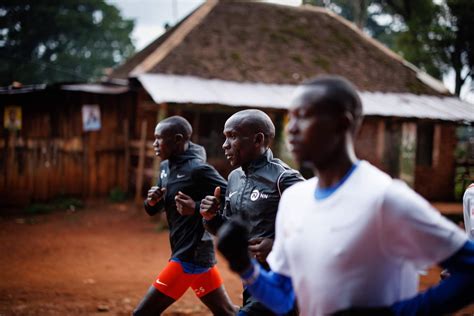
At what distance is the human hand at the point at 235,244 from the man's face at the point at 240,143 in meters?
1.36

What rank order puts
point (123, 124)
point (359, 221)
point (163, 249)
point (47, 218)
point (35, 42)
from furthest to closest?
point (35, 42) → point (123, 124) → point (47, 218) → point (163, 249) → point (359, 221)

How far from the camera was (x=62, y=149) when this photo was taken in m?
10.5

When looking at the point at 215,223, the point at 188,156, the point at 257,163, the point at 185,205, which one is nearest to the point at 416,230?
the point at 257,163

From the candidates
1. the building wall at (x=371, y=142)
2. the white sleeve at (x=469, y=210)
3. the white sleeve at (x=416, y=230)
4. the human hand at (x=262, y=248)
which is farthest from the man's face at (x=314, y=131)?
the building wall at (x=371, y=142)

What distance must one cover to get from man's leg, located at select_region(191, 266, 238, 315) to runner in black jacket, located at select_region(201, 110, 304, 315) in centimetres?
70

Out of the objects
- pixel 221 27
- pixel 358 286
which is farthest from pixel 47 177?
pixel 358 286

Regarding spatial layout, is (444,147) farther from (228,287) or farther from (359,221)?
(359,221)

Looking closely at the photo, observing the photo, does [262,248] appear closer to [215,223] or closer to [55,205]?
[215,223]

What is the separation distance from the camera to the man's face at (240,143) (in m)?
2.92

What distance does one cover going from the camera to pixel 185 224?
11.6 ft

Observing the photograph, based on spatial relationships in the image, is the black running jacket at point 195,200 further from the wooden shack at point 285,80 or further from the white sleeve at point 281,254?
the wooden shack at point 285,80

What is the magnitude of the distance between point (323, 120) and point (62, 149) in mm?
10068

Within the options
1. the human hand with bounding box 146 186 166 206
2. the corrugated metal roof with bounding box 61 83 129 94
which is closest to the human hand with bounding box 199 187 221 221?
the human hand with bounding box 146 186 166 206

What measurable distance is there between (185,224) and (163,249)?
4.33 metres
